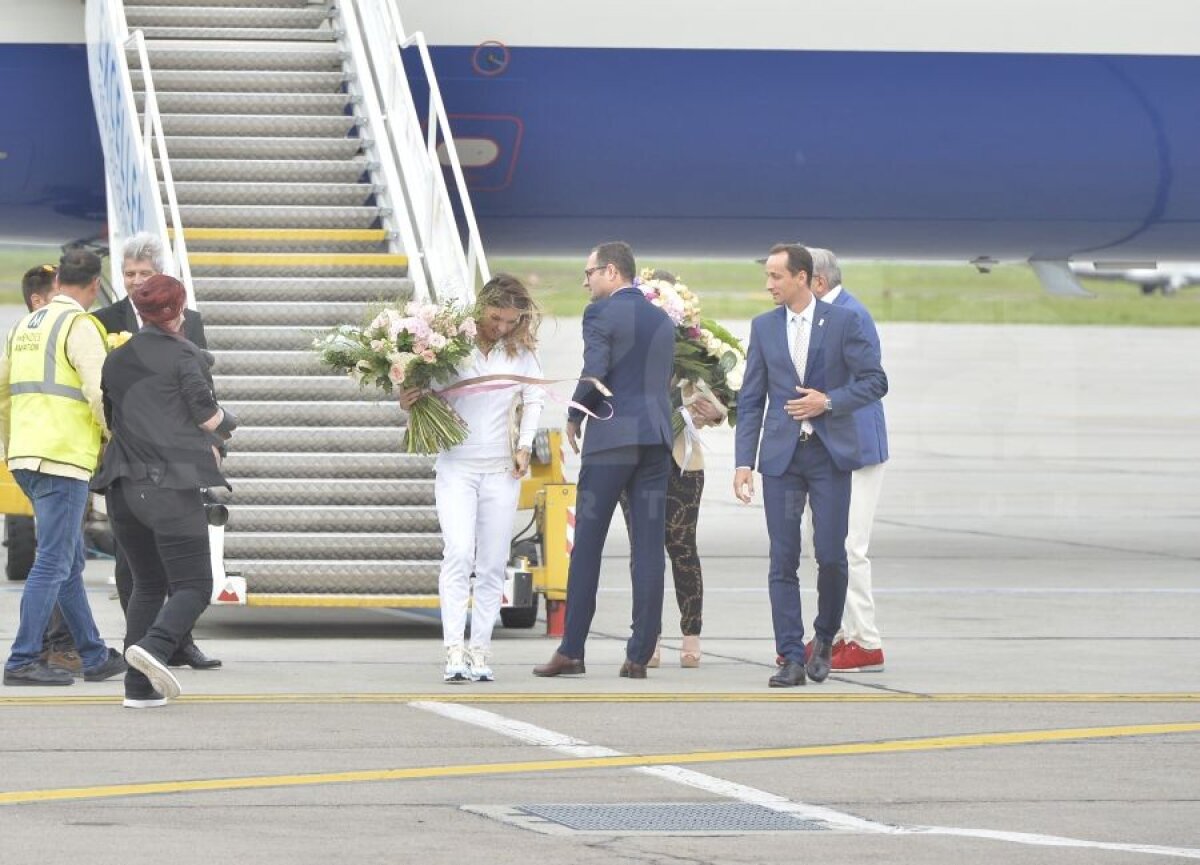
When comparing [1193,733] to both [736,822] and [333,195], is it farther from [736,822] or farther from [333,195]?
[333,195]

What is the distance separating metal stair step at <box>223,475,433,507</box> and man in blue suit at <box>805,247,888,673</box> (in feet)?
8.63

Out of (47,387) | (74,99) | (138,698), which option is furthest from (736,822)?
(74,99)

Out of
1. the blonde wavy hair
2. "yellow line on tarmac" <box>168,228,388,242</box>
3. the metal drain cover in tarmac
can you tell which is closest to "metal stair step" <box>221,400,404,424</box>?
"yellow line on tarmac" <box>168,228,388,242</box>

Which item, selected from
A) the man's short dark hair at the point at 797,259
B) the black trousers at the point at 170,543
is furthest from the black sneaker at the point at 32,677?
the man's short dark hair at the point at 797,259

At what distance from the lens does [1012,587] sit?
14.1m

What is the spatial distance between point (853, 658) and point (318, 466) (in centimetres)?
323

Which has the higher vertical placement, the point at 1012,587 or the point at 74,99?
the point at 74,99

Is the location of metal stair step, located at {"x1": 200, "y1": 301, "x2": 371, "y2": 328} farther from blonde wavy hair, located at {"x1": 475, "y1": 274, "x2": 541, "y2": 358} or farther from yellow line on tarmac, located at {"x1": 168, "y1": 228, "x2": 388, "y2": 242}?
blonde wavy hair, located at {"x1": 475, "y1": 274, "x2": 541, "y2": 358}

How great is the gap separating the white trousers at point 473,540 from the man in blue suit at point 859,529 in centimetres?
152

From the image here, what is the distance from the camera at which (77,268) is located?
9.71 m

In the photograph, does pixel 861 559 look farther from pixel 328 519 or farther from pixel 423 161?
pixel 423 161

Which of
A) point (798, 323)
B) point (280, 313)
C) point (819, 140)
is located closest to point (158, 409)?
point (798, 323)

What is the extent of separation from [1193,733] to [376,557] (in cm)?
453

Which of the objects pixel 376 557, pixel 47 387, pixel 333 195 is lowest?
pixel 376 557
